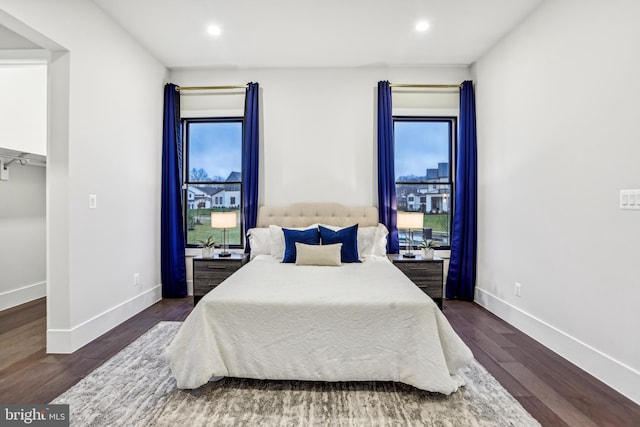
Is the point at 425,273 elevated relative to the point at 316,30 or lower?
lower

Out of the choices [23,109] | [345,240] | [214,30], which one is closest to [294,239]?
[345,240]

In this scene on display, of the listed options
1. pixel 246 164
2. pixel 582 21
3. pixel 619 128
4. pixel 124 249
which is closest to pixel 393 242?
pixel 246 164

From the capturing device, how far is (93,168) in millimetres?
2975

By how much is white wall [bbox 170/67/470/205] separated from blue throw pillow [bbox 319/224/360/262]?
2.65ft

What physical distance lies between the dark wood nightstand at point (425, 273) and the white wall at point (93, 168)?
2987 mm

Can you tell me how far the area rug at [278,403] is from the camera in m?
1.82

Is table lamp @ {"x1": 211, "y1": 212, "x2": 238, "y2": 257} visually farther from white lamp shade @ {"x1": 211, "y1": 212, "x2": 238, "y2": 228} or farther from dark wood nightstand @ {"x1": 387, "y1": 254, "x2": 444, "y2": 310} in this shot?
dark wood nightstand @ {"x1": 387, "y1": 254, "x2": 444, "y2": 310}

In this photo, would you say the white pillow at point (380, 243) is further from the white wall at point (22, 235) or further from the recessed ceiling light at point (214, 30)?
the white wall at point (22, 235)

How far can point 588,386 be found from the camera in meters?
2.20

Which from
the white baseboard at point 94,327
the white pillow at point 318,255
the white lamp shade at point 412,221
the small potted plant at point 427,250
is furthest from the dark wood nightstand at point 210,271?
the small potted plant at point 427,250

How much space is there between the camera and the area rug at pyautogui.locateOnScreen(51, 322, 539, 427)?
182 cm

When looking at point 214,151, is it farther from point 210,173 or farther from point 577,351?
point 577,351

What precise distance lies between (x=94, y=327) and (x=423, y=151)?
4222mm

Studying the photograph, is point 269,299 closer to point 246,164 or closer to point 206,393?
point 206,393
